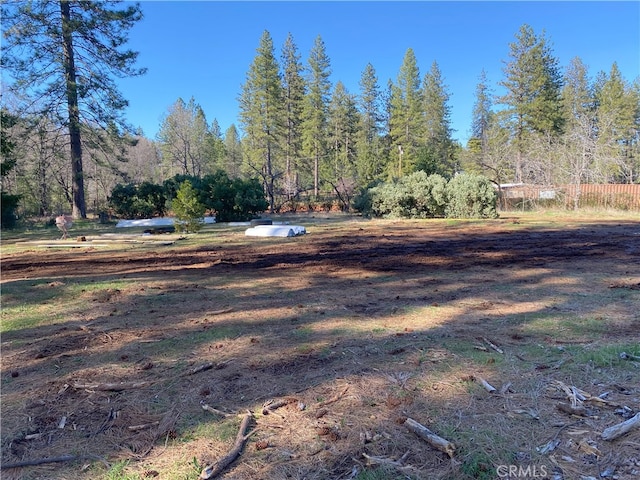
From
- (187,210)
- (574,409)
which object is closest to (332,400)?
(574,409)

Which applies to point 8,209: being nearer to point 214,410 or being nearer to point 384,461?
point 214,410

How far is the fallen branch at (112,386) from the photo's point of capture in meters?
2.74

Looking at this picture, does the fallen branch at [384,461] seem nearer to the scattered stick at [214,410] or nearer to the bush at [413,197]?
the scattered stick at [214,410]

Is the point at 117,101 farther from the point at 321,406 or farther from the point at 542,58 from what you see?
the point at 542,58

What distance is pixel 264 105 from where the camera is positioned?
127ft

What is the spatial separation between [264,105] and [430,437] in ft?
130

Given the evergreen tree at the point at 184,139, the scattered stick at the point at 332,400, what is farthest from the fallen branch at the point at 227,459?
the evergreen tree at the point at 184,139

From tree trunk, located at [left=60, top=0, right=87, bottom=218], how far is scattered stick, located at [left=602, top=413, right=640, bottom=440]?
940 inches

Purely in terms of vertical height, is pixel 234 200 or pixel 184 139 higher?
pixel 184 139

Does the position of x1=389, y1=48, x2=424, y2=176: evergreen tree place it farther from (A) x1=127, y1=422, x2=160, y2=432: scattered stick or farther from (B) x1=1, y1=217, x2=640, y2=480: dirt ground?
(A) x1=127, y1=422, x2=160, y2=432: scattered stick

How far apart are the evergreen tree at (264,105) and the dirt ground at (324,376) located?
3222cm

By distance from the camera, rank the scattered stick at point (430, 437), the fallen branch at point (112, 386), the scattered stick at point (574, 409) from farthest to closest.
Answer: the fallen branch at point (112, 386)
the scattered stick at point (574, 409)
the scattered stick at point (430, 437)

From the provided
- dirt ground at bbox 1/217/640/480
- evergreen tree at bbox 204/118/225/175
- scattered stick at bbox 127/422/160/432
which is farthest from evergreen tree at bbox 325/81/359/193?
scattered stick at bbox 127/422/160/432

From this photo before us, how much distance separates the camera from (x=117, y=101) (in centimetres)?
2102
